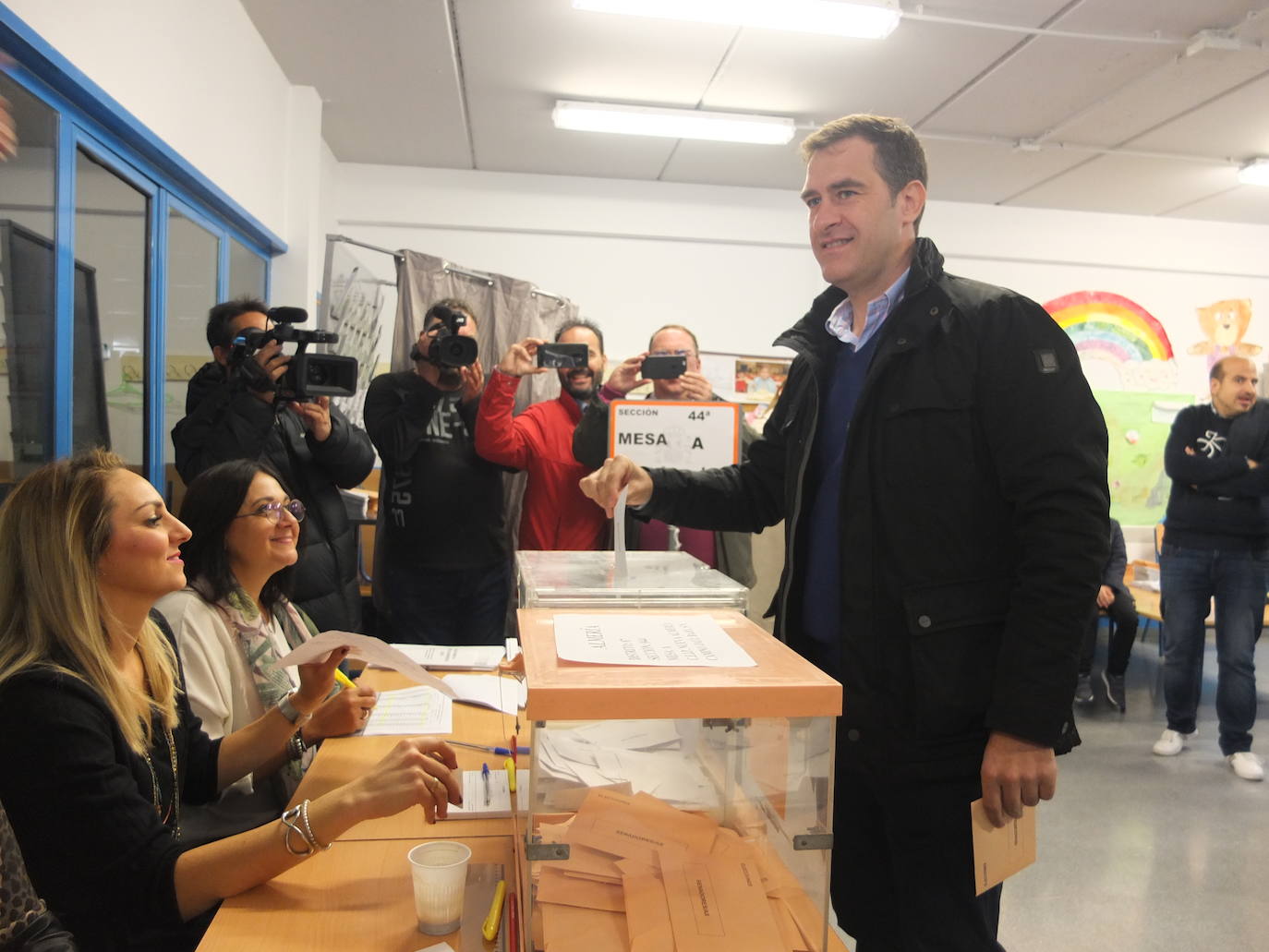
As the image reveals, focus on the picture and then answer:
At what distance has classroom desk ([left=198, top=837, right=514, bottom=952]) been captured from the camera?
39.1 inches

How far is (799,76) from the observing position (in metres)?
3.84

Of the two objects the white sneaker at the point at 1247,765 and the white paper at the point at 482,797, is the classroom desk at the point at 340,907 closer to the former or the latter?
the white paper at the point at 482,797

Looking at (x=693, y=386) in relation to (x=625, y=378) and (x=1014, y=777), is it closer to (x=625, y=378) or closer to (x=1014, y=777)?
(x=625, y=378)

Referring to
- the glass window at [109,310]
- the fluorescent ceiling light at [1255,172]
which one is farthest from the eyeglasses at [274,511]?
the fluorescent ceiling light at [1255,172]

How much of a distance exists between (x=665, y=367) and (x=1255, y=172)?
435cm

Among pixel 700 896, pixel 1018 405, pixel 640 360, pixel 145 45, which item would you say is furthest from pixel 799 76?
pixel 700 896

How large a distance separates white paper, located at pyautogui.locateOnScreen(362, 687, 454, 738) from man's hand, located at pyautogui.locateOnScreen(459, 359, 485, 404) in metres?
1.14

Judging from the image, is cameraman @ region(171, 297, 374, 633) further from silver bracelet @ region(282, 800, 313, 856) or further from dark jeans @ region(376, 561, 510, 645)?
silver bracelet @ region(282, 800, 313, 856)

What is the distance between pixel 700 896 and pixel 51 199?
2276 millimetres

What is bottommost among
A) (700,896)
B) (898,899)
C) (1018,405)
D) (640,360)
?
(898,899)

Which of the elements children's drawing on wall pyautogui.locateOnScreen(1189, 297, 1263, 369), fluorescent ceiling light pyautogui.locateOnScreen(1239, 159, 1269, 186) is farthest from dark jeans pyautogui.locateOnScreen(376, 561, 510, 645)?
children's drawing on wall pyautogui.locateOnScreen(1189, 297, 1263, 369)

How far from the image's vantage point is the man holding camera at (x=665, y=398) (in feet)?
8.50

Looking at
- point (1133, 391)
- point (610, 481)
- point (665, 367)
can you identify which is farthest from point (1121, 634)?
point (610, 481)

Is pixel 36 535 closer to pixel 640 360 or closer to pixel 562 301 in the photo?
pixel 640 360
